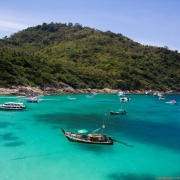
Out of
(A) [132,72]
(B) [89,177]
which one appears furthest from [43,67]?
(B) [89,177]

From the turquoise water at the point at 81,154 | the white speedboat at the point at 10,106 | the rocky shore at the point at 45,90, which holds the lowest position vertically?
the turquoise water at the point at 81,154

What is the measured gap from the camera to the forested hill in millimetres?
94938

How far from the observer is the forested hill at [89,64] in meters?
94.9

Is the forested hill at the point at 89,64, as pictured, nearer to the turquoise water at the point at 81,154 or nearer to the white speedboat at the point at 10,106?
the white speedboat at the point at 10,106

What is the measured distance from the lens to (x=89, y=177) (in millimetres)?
21797

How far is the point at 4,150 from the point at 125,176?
47.8ft

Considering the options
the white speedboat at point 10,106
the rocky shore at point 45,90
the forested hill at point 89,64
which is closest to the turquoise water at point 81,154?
the white speedboat at point 10,106

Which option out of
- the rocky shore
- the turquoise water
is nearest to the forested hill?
the rocky shore

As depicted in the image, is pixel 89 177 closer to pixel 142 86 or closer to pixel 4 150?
pixel 4 150

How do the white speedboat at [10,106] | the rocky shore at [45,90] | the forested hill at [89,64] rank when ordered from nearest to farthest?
the white speedboat at [10,106] < the rocky shore at [45,90] < the forested hill at [89,64]

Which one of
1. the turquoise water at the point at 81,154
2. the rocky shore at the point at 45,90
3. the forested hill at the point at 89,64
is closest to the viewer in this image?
the turquoise water at the point at 81,154

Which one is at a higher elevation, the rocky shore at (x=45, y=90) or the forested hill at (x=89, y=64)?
the forested hill at (x=89, y=64)

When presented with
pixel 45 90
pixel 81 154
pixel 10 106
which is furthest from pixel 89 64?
pixel 81 154

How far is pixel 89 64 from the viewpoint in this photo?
465 ft
